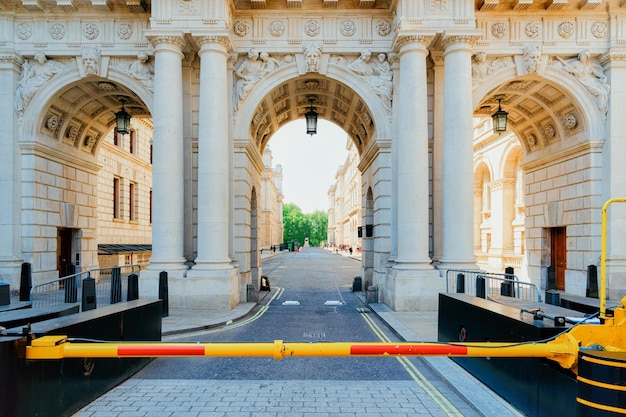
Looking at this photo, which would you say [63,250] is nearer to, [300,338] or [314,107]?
[314,107]

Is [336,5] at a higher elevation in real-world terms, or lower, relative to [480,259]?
higher

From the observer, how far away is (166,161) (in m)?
12.7

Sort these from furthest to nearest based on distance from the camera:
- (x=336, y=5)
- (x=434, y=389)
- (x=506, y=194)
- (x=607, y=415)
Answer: (x=506, y=194) < (x=336, y=5) < (x=434, y=389) < (x=607, y=415)

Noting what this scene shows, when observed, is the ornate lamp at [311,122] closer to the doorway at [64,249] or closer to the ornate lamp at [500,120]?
the ornate lamp at [500,120]

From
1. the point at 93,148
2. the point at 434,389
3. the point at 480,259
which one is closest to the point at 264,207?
the point at 480,259

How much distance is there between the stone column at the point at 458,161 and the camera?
41.7 feet

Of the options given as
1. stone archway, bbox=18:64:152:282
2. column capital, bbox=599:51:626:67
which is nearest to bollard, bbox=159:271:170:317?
stone archway, bbox=18:64:152:282

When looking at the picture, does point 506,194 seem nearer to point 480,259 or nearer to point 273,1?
point 480,259

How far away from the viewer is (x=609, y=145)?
13.9 meters

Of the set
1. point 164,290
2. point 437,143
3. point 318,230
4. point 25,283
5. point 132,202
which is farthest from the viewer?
point 318,230

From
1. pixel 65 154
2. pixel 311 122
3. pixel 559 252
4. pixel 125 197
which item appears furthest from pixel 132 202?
pixel 559 252

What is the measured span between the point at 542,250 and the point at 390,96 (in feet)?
29.8

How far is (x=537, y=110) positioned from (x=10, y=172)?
19085mm

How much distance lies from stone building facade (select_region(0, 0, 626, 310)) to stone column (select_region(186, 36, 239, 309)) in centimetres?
4
